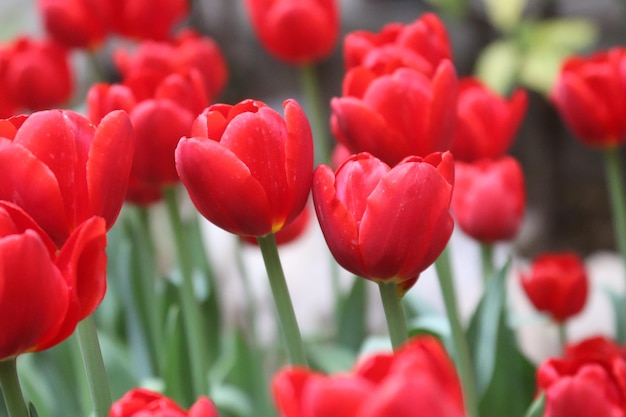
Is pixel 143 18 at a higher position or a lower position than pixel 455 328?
higher

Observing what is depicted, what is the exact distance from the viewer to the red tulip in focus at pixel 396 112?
411mm

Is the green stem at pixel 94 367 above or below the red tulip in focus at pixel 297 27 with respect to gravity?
below

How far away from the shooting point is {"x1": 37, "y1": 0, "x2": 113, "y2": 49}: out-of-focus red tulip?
74cm

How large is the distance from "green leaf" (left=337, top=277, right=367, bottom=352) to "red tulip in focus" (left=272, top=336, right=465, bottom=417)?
1.57 ft

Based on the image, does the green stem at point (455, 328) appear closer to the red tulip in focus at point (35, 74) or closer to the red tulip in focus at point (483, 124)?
the red tulip in focus at point (483, 124)

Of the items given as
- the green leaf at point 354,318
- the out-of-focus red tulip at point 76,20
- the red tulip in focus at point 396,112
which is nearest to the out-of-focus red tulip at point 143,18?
the out-of-focus red tulip at point 76,20

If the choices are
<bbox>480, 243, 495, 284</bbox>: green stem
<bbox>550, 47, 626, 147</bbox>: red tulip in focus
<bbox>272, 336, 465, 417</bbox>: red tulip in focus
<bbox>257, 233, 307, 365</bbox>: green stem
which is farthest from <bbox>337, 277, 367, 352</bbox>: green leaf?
<bbox>272, 336, 465, 417</bbox>: red tulip in focus

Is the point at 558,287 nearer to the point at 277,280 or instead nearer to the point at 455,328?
the point at 455,328

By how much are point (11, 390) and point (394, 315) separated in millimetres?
139

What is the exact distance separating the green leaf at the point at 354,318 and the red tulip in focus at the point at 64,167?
0.40 meters

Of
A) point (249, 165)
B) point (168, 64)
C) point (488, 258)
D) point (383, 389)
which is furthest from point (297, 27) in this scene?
point (383, 389)

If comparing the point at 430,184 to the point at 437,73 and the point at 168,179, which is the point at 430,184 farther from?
the point at 168,179

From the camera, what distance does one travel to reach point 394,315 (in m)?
0.34

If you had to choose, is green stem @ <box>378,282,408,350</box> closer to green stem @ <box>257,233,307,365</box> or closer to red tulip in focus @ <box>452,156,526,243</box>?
green stem @ <box>257,233,307,365</box>
